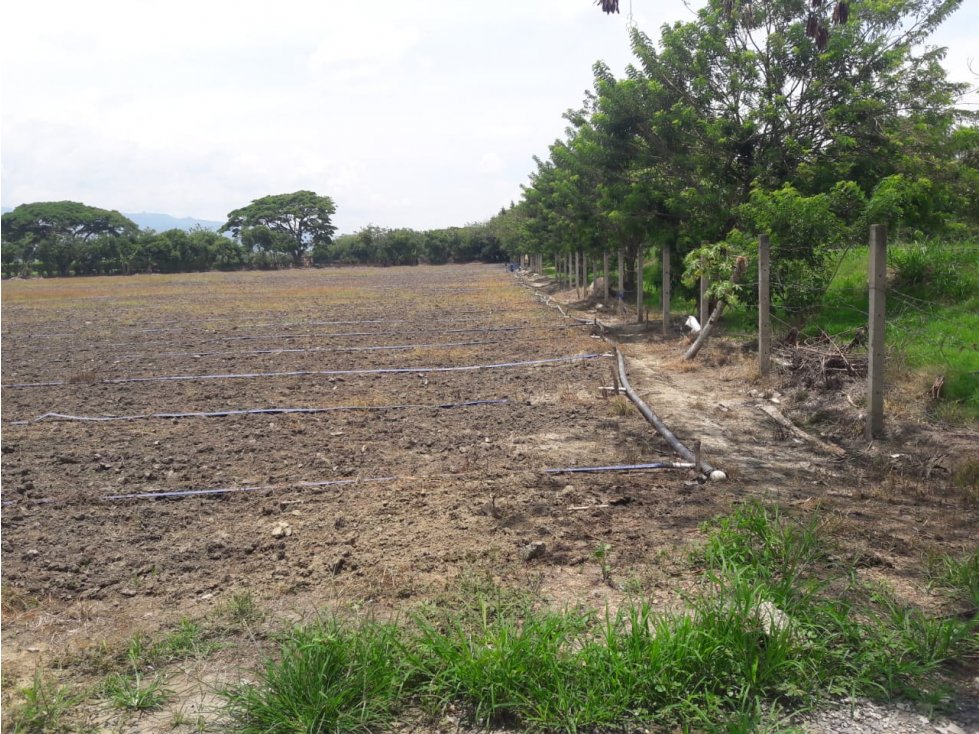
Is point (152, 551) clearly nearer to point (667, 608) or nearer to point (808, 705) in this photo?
point (667, 608)

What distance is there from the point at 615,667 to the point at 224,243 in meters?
83.8

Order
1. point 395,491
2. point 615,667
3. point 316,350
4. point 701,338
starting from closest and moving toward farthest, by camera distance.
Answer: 1. point 615,667
2. point 395,491
3. point 701,338
4. point 316,350

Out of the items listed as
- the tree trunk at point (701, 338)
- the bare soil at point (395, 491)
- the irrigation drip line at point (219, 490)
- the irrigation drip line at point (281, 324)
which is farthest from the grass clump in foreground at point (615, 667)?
the irrigation drip line at point (281, 324)

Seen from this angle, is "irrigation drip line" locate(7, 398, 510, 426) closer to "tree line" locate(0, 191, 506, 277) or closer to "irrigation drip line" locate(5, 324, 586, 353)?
"irrigation drip line" locate(5, 324, 586, 353)

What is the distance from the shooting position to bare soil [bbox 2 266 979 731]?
3830 millimetres

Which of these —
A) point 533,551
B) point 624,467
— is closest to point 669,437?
point 624,467

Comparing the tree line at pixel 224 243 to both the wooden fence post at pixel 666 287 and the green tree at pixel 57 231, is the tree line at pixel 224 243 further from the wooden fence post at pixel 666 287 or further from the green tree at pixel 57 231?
the wooden fence post at pixel 666 287

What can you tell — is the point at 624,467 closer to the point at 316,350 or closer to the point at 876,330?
the point at 876,330

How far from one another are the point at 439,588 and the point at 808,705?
172cm

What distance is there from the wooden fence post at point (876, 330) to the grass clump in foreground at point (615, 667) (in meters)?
3.28

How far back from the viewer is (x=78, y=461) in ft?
21.2

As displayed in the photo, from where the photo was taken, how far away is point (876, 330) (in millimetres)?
6223

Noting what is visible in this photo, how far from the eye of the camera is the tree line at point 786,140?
9.84 m

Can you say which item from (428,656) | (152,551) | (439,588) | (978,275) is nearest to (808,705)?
(428,656)
